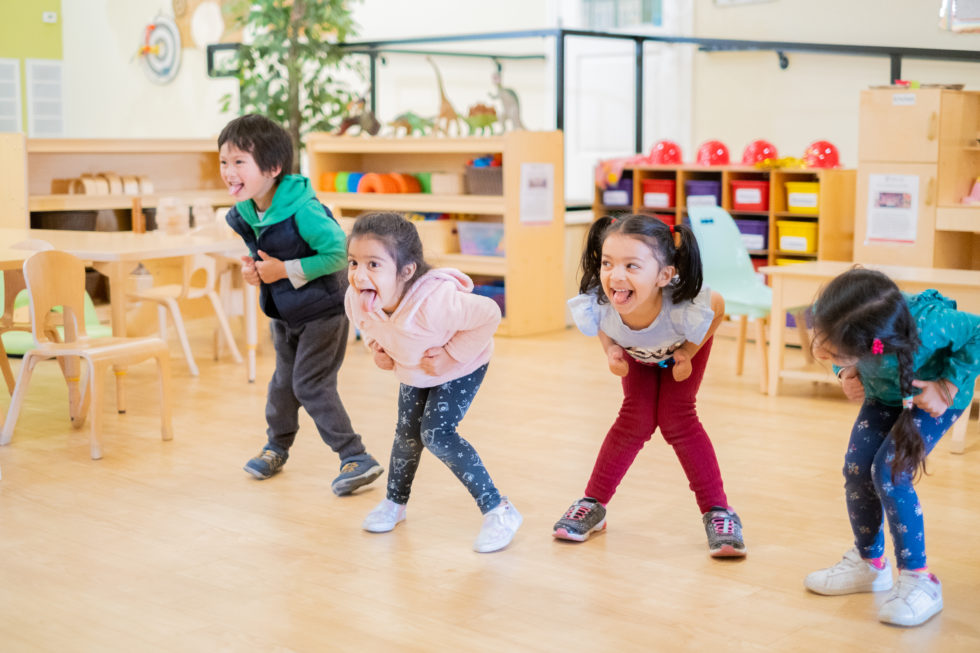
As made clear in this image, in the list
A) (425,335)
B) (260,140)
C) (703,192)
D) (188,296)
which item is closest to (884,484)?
(425,335)

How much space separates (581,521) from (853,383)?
0.85 meters

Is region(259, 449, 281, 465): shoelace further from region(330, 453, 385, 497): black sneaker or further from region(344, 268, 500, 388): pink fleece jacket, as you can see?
region(344, 268, 500, 388): pink fleece jacket

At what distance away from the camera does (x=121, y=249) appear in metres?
4.46

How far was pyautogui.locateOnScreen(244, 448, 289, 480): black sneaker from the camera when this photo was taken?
3676mm

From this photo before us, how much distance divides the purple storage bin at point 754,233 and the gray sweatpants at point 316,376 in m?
3.36

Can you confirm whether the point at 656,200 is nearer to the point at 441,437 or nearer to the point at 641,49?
the point at 641,49

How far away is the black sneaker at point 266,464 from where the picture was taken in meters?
3.68

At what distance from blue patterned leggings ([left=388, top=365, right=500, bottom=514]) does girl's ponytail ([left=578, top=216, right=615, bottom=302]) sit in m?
0.34

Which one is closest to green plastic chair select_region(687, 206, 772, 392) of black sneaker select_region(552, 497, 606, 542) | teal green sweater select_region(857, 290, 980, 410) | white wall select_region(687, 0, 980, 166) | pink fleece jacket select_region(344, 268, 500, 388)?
white wall select_region(687, 0, 980, 166)

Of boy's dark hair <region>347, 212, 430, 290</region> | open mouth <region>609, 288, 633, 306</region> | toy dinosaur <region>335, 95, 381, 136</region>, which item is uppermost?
toy dinosaur <region>335, 95, 381, 136</region>

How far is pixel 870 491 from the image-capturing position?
2.59 meters

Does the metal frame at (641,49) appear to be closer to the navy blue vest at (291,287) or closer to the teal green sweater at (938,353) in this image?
the navy blue vest at (291,287)

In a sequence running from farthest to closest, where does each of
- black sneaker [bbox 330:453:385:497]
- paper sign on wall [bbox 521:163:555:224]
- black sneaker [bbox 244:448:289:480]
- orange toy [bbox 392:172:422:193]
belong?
orange toy [bbox 392:172:422:193], paper sign on wall [bbox 521:163:555:224], black sneaker [bbox 244:448:289:480], black sneaker [bbox 330:453:385:497]

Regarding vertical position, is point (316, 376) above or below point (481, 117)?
below
